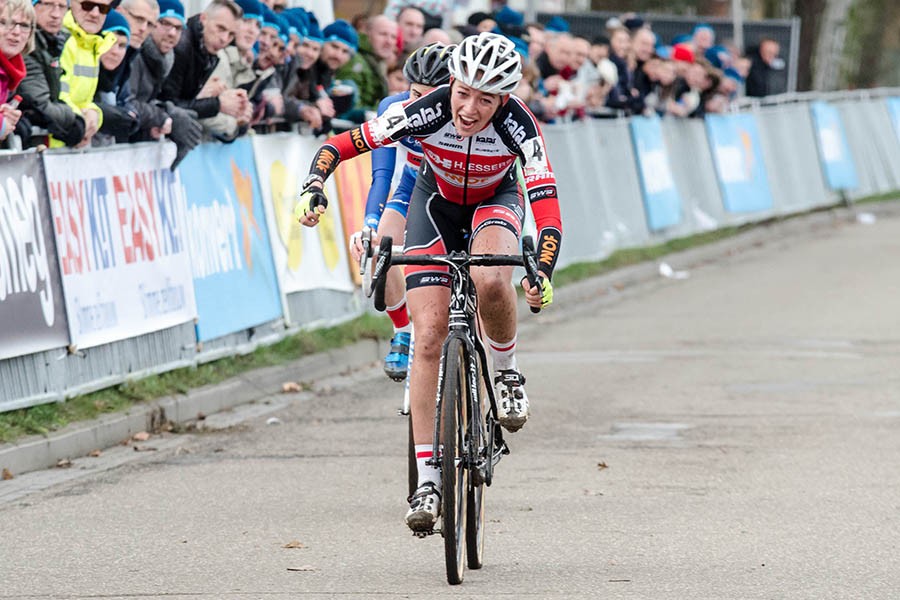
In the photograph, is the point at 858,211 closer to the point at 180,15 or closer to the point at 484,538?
the point at 180,15

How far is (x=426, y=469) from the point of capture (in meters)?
7.13

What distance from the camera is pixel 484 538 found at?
26.0 feet

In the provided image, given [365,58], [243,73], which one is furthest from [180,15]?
[365,58]

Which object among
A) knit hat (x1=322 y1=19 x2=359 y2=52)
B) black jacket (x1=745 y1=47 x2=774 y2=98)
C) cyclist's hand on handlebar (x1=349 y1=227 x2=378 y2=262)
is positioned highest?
knit hat (x1=322 y1=19 x2=359 y2=52)

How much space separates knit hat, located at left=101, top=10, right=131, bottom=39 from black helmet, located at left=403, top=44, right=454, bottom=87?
3156mm

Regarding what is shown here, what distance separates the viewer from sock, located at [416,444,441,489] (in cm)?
708

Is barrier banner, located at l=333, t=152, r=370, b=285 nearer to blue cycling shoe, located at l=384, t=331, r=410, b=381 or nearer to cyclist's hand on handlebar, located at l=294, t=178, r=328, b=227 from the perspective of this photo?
blue cycling shoe, located at l=384, t=331, r=410, b=381

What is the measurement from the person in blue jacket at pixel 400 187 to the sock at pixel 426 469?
116 cm

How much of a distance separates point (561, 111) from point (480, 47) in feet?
40.8

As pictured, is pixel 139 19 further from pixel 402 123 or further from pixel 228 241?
pixel 402 123

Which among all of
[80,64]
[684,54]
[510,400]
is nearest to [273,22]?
[80,64]

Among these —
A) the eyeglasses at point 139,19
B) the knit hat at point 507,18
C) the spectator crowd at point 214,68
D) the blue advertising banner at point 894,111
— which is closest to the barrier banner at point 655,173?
the spectator crowd at point 214,68


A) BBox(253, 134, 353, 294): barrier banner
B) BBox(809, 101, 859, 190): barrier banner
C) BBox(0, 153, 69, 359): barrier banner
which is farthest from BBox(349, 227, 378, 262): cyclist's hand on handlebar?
BBox(809, 101, 859, 190): barrier banner

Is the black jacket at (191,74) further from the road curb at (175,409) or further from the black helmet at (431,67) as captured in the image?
the black helmet at (431,67)
